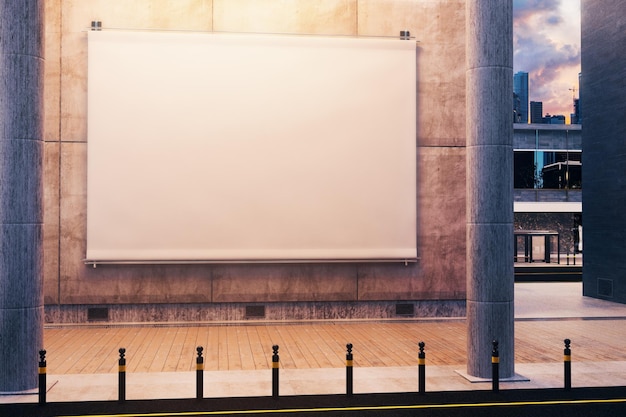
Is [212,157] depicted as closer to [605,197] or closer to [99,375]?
[99,375]

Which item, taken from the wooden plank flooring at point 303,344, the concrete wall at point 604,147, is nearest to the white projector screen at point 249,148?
the wooden plank flooring at point 303,344

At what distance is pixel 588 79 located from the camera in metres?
24.8

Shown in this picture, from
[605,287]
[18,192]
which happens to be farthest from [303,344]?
[605,287]

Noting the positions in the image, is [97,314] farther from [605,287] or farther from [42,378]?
[605,287]

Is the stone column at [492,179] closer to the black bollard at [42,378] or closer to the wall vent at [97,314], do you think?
the black bollard at [42,378]

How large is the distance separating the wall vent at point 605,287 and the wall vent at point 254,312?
43.0 feet

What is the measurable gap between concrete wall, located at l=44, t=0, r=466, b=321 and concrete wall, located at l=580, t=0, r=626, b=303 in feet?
24.5

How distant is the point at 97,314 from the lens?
17.6 metres

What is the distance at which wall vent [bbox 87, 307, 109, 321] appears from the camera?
17578mm

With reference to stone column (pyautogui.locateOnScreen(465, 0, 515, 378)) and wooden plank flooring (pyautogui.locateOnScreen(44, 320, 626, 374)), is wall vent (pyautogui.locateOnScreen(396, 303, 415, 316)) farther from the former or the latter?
stone column (pyautogui.locateOnScreen(465, 0, 515, 378))

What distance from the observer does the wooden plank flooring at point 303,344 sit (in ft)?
44.3

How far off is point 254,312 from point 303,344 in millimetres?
3046

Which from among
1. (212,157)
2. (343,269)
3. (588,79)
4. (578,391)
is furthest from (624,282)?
(212,157)

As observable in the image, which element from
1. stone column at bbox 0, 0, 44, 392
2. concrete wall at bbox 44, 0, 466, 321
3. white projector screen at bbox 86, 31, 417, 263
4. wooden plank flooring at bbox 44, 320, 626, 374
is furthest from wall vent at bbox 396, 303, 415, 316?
stone column at bbox 0, 0, 44, 392
